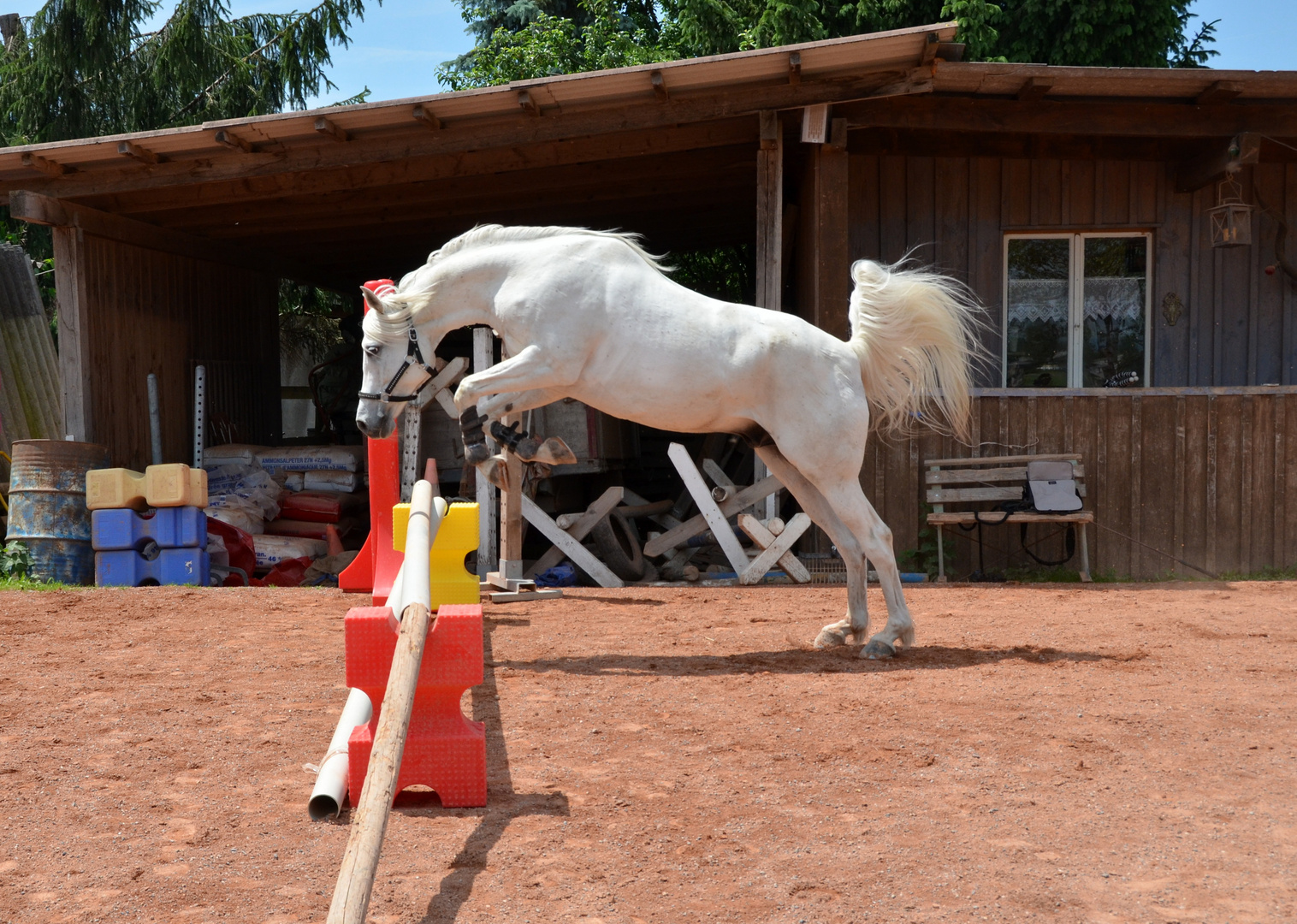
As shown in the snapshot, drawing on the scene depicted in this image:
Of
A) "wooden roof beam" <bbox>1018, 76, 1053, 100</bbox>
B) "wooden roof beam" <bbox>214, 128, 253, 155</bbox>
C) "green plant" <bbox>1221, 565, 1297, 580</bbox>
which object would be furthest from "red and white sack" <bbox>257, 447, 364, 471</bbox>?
"green plant" <bbox>1221, 565, 1297, 580</bbox>

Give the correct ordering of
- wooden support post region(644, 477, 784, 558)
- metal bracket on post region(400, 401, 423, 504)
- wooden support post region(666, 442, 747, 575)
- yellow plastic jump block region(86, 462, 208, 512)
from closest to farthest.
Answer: yellow plastic jump block region(86, 462, 208, 512) → wooden support post region(666, 442, 747, 575) → wooden support post region(644, 477, 784, 558) → metal bracket on post region(400, 401, 423, 504)

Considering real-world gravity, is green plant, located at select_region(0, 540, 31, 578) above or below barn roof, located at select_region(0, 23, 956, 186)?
below

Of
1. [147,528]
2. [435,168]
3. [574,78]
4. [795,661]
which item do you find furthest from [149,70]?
[795,661]

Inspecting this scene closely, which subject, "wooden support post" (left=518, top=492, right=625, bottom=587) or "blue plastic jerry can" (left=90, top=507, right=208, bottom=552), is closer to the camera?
"blue plastic jerry can" (left=90, top=507, right=208, bottom=552)

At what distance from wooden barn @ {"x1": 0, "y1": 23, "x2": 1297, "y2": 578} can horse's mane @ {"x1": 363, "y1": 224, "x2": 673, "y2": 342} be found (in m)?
2.61

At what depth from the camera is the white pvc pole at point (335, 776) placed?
283 centimetres

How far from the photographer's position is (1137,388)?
8711 mm

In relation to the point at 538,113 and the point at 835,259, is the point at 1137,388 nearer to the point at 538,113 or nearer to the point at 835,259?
the point at 835,259

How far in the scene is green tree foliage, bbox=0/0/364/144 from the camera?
17875 mm

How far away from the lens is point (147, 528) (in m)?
8.53

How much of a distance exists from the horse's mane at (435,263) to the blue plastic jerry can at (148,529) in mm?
3893

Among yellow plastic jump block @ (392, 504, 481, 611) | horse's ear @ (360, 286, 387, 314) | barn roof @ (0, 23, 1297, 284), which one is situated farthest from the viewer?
barn roof @ (0, 23, 1297, 284)

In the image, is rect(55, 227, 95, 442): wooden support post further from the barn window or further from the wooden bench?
the barn window

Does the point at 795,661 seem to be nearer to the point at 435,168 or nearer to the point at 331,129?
the point at 331,129
